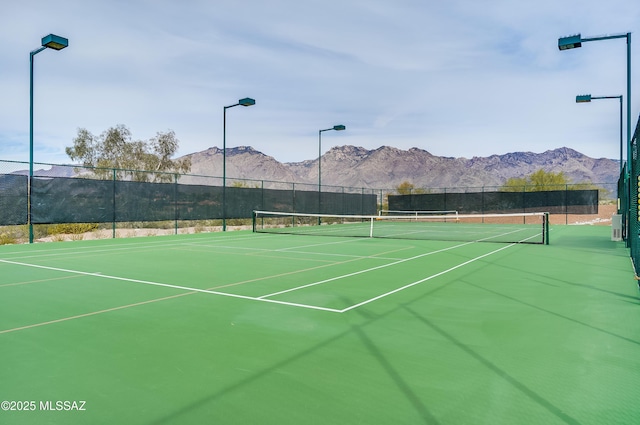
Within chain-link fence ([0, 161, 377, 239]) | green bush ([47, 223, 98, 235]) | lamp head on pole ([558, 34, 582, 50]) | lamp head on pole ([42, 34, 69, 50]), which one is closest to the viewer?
lamp head on pole ([558, 34, 582, 50])

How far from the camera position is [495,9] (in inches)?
615

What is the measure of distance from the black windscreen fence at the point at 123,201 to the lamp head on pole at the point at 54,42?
15.0 ft

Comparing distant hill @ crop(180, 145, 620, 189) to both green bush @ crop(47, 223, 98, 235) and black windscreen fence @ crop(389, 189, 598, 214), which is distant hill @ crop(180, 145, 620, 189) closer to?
black windscreen fence @ crop(389, 189, 598, 214)

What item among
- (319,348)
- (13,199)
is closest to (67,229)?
(13,199)

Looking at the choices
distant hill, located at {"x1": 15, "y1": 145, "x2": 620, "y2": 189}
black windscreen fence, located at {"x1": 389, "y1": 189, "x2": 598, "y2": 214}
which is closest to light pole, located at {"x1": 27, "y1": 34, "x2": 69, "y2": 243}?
black windscreen fence, located at {"x1": 389, "y1": 189, "x2": 598, "y2": 214}

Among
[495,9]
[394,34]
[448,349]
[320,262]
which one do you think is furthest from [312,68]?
[448,349]

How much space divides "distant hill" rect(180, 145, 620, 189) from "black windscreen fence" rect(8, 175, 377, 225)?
4733 inches

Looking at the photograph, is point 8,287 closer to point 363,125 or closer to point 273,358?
point 273,358

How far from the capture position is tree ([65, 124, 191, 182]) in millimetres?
46438

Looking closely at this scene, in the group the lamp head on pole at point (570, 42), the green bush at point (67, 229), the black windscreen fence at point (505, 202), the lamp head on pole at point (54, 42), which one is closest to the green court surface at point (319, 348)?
the lamp head on pole at point (570, 42)

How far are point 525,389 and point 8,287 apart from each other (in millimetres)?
7374

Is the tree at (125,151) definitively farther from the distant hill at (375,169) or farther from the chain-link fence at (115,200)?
the distant hill at (375,169)

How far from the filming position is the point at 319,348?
3973 mm

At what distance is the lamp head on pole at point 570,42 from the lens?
1248 centimetres
